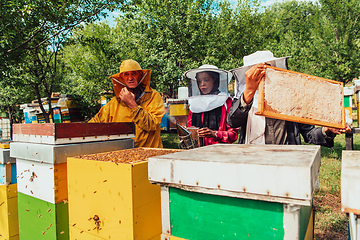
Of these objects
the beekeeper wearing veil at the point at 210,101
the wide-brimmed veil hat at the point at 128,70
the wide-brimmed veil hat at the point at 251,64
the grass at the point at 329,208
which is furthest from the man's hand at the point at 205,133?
the grass at the point at 329,208

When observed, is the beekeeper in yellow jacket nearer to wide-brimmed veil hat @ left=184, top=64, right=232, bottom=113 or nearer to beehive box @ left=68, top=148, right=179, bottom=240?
wide-brimmed veil hat @ left=184, top=64, right=232, bottom=113

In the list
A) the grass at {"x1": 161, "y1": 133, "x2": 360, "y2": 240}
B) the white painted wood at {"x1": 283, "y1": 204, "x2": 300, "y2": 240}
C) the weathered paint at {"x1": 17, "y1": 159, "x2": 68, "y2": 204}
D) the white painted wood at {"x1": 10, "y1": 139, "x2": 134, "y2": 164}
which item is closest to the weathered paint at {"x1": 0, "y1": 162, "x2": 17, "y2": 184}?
the white painted wood at {"x1": 10, "y1": 139, "x2": 134, "y2": 164}

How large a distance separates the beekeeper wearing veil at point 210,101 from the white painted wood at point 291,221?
1.84 m

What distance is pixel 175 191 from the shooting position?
0.92 m

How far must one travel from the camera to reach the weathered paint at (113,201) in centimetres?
→ 106

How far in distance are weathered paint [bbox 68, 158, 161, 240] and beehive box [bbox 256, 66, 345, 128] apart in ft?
2.78

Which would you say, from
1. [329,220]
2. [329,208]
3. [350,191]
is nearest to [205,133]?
[350,191]

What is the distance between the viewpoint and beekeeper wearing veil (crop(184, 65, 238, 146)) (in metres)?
2.75

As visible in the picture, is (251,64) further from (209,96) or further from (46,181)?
(46,181)

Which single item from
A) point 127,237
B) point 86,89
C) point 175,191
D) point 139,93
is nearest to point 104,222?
point 127,237

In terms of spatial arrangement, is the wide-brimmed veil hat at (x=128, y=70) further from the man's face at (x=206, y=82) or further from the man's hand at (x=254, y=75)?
the man's hand at (x=254, y=75)

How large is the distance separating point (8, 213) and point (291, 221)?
2115 mm

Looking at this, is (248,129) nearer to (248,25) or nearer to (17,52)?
(17,52)

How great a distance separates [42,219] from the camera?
149 centimetres
